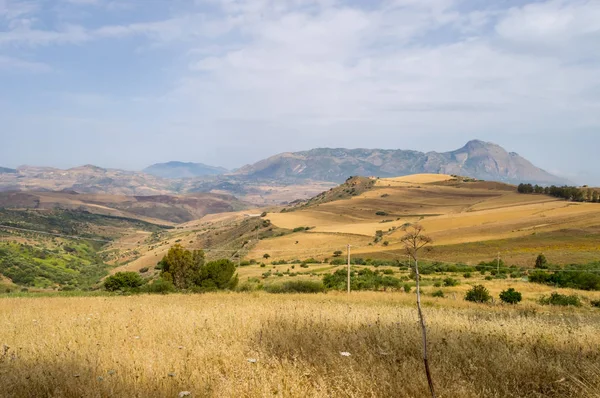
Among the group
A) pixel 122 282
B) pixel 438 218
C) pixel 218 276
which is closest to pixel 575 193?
pixel 438 218

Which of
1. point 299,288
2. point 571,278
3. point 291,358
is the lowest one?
point 571,278

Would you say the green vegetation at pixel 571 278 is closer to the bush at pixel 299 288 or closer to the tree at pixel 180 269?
the bush at pixel 299 288

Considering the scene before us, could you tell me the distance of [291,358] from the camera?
6.87 m

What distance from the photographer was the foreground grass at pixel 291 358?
5.42 metres

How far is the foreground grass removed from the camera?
5422 mm

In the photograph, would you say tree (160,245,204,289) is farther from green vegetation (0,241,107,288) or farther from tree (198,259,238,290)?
green vegetation (0,241,107,288)

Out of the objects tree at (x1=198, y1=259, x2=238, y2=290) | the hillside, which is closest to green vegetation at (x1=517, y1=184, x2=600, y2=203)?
tree at (x1=198, y1=259, x2=238, y2=290)

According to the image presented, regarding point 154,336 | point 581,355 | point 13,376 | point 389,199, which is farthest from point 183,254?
point 389,199

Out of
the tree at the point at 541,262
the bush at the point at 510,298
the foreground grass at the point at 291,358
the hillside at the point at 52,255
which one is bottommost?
the hillside at the point at 52,255

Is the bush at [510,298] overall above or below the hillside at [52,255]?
above

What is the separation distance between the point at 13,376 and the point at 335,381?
4558 mm

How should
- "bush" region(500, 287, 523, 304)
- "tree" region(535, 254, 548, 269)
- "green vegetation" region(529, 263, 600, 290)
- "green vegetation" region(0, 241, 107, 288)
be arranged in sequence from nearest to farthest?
"bush" region(500, 287, 523, 304) < "green vegetation" region(529, 263, 600, 290) < "tree" region(535, 254, 548, 269) < "green vegetation" region(0, 241, 107, 288)

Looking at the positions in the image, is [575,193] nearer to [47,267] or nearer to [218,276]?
[218,276]

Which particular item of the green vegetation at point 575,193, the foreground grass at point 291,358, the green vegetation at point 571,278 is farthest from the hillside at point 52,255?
the green vegetation at point 575,193
